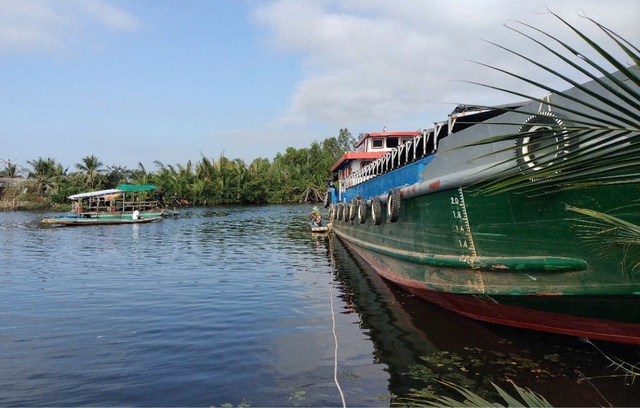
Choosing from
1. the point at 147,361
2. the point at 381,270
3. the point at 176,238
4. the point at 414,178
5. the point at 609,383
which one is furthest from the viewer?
the point at 176,238

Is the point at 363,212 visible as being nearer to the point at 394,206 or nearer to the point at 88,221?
the point at 394,206

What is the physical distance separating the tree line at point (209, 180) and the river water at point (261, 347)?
4611 cm

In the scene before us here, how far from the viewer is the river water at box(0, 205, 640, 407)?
479 centimetres

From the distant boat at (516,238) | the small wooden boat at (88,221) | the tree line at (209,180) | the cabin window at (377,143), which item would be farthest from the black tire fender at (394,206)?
the tree line at (209,180)

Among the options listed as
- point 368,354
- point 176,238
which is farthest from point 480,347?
point 176,238

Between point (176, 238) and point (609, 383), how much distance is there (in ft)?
62.3

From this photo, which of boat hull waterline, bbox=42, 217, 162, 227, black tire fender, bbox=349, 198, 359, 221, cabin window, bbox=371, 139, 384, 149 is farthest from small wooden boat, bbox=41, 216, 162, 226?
black tire fender, bbox=349, 198, 359, 221

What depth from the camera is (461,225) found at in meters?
6.18

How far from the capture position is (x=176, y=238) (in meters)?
21.3

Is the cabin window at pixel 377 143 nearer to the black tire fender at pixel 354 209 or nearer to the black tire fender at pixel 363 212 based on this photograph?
the black tire fender at pixel 354 209

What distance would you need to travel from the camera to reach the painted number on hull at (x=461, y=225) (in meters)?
6.08

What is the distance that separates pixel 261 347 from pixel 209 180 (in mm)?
53777

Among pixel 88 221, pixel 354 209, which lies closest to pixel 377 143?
pixel 354 209

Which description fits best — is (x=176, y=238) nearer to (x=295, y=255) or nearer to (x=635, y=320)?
(x=295, y=255)
